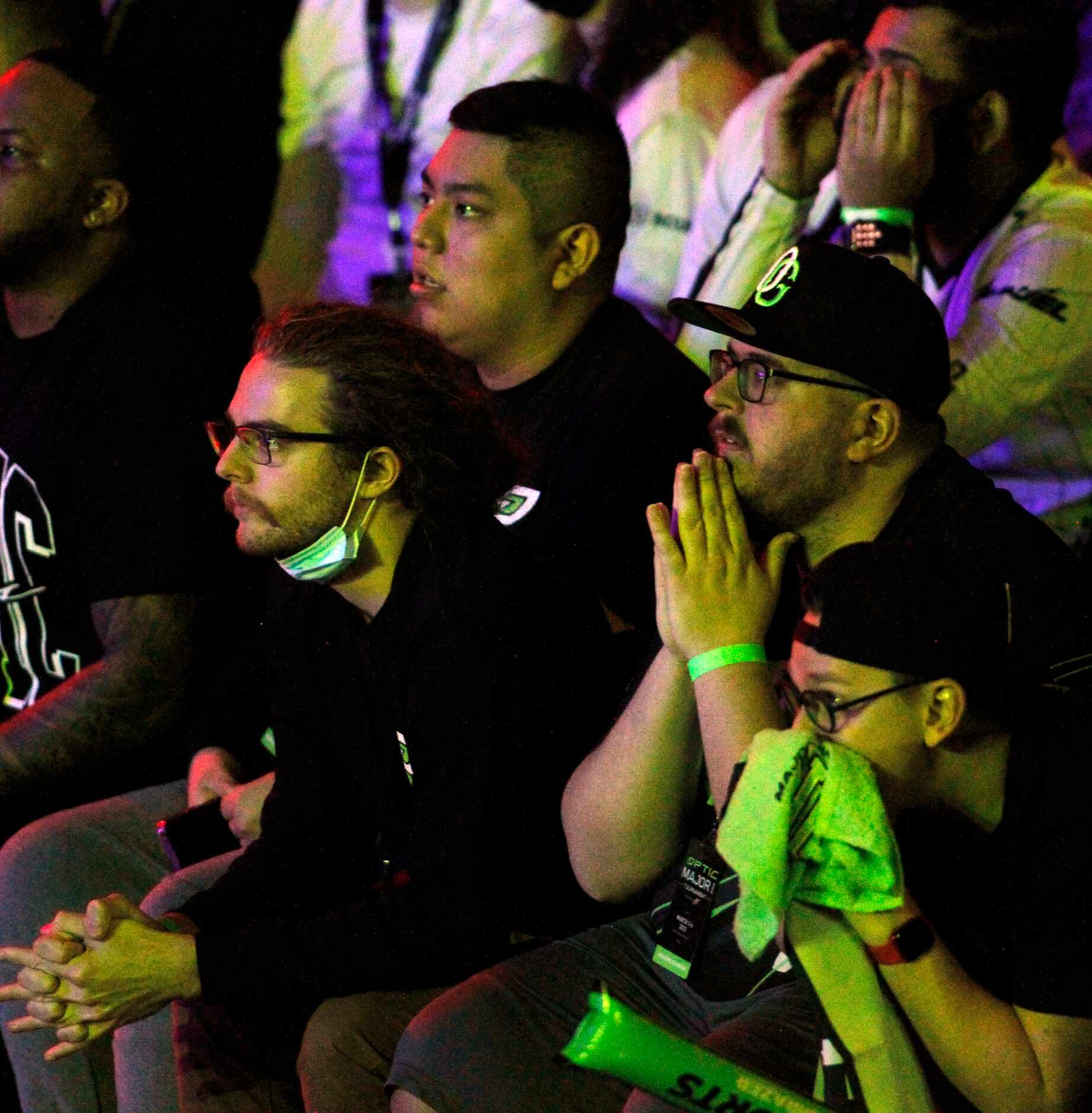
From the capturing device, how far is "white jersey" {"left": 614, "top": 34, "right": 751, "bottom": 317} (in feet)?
10.8

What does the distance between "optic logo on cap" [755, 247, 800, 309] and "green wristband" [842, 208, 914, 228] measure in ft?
2.10

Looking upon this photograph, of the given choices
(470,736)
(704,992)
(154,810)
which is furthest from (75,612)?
(704,992)

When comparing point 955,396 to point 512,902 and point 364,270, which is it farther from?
point 364,270

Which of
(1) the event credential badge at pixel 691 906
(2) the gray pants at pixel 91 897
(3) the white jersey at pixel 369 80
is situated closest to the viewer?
(1) the event credential badge at pixel 691 906

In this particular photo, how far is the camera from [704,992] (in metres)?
1.96

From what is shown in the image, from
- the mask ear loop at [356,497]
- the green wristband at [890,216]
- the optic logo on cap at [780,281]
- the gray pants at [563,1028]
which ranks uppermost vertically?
the optic logo on cap at [780,281]

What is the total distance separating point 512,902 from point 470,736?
0.24 m

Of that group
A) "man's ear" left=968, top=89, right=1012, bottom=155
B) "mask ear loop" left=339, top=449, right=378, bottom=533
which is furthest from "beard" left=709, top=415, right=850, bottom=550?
"man's ear" left=968, top=89, right=1012, bottom=155

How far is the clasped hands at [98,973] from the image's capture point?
191 centimetres

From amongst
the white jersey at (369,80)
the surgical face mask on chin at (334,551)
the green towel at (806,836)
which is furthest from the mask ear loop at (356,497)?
the white jersey at (369,80)

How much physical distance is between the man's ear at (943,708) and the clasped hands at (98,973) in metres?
0.95

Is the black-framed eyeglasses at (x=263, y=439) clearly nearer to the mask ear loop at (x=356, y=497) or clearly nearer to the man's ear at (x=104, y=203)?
the mask ear loop at (x=356, y=497)

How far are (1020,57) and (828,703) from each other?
62.2 inches

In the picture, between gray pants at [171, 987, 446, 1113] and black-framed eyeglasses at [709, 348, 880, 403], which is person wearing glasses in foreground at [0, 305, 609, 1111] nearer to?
gray pants at [171, 987, 446, 1113]
